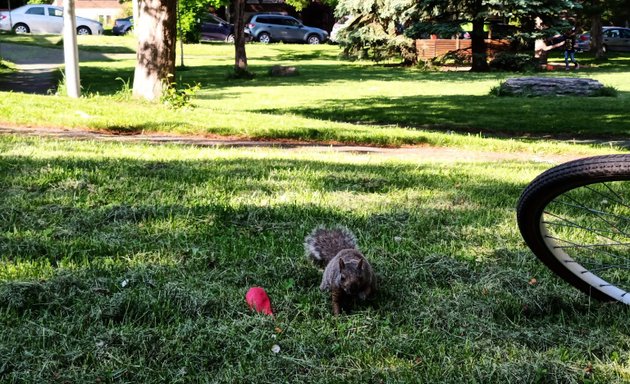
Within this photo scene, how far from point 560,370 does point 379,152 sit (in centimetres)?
576

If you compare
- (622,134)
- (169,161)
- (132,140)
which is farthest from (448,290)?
(622,134)

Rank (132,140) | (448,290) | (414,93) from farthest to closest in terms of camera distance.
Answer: (414,93), (132,140), (448,290)

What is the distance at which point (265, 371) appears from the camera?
7.32ft

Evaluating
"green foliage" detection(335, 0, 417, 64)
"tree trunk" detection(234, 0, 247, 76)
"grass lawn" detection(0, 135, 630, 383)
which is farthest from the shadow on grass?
"green foliage" detection(335, 0, 417, 64)

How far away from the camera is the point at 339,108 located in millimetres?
14055

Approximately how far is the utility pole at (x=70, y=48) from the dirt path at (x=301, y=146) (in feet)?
9.20

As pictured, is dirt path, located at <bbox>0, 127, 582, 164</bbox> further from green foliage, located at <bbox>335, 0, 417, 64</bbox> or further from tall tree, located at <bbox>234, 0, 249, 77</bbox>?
green foliage, located at <bbox>335, 0, 417, 64</bbox>

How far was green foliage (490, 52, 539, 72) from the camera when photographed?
25766 millimetres

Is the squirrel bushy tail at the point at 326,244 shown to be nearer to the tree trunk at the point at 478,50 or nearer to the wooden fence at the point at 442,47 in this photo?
the tree trunk at the point at 478,50

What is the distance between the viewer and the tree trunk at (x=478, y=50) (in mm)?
25719

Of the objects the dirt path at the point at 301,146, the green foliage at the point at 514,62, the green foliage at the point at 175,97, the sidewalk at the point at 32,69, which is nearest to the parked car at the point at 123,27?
the sidewalk at the point at 32,69

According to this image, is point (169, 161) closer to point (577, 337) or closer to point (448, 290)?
point (448, 290)

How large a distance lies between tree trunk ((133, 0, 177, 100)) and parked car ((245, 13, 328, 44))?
30.2 metres

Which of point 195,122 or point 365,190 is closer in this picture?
point 365,190
